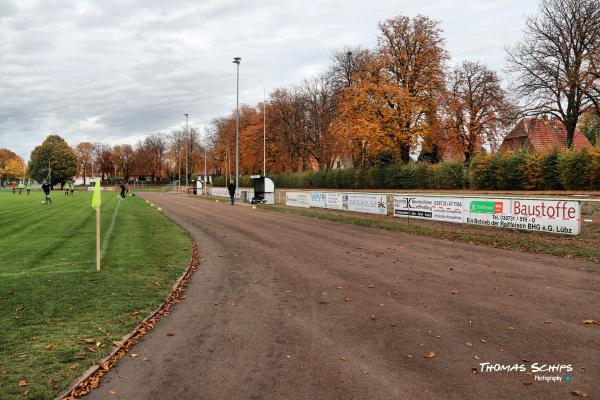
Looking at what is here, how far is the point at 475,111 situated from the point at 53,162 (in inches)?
3749

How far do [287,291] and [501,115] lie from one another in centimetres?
3879

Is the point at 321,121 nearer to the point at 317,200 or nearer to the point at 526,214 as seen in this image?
the point at 317,200

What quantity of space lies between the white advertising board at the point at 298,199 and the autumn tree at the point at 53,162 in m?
87.2

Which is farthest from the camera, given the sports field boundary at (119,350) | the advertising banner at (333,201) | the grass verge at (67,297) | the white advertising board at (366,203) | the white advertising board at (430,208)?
the advertising banner at (333,201)

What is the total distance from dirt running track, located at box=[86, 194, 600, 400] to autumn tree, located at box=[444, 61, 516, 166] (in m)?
30.7

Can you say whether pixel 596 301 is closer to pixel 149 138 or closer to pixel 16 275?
pixel 16 275

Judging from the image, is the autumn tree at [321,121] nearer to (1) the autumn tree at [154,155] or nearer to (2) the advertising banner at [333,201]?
(2) the advertising banner at [333,201]

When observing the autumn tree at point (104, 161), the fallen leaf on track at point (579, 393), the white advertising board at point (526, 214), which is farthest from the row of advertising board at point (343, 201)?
the autumn tree at point (104, 161)

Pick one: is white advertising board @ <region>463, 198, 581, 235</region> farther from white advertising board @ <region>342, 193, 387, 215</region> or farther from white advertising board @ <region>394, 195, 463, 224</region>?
white advertising board @ <region>342, 193, 387, 215</region>

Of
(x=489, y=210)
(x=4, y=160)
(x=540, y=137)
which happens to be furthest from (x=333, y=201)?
(x=4, y=160)

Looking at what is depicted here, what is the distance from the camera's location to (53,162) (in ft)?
333

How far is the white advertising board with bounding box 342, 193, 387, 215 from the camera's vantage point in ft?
77.2

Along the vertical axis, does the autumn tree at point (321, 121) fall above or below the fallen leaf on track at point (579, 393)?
above

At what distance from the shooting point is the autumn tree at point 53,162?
102125 millimetres
